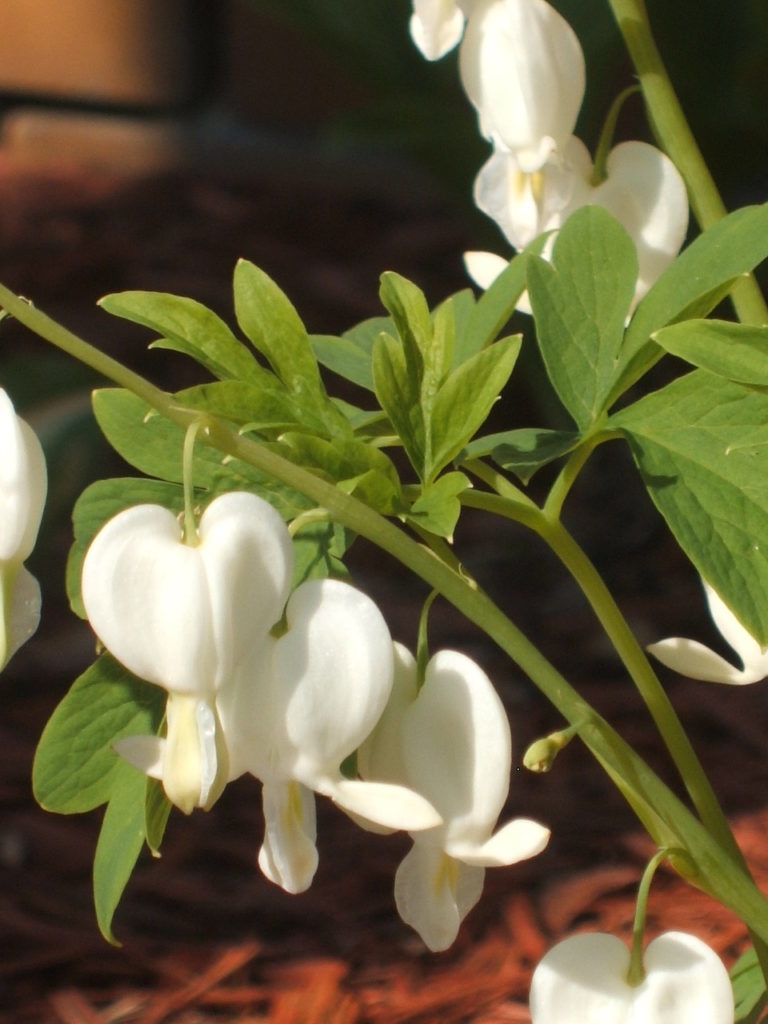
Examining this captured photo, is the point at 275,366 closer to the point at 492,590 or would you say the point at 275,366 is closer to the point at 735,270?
the point at 735,270

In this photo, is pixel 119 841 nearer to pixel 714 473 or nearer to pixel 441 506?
pixel 441 506

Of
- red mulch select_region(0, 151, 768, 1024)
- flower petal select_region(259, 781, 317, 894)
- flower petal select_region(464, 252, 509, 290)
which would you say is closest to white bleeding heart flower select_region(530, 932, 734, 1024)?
flower petal select_region(259, 781, 317, 894)

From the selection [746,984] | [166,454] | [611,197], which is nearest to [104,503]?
[166,454]

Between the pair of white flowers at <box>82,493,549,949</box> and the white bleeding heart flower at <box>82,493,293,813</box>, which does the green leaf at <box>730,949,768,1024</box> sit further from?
the white bleeding heart flower at <box>82,493,293,813</box>

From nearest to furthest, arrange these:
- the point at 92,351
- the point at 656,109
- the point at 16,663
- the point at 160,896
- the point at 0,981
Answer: the point at 92,351 < the point at 656,109 < the point at 0,981 < the point at 160,896 < the point at 16,663

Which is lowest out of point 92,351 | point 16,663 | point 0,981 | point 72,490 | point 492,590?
point 492,590

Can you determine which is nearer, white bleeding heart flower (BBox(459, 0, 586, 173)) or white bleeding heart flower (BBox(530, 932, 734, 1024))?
white bleeding heart flower (BBox(530, 932, 734, 1024))

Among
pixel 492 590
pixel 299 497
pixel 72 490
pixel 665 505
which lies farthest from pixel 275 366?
pixel 492 590

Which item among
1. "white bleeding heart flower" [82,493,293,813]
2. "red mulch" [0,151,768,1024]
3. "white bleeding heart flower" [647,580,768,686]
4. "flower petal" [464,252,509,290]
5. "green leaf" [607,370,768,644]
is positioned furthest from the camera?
"red mulch" [0,151,768,1024]
